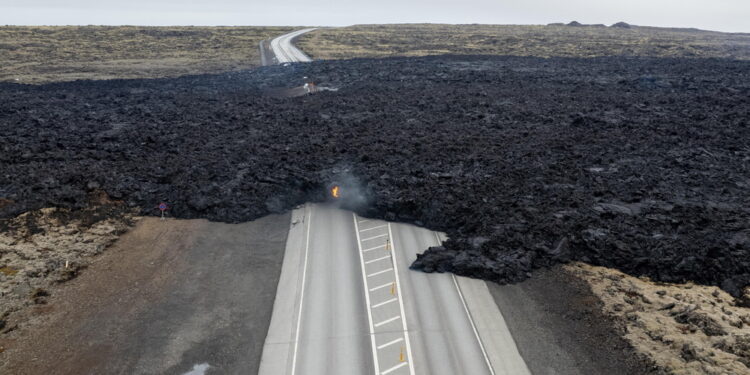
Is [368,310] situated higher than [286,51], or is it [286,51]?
[286,51]

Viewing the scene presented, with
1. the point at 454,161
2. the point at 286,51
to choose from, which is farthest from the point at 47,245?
the point at 286,51

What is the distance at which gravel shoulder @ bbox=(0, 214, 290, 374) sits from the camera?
25.3 meters

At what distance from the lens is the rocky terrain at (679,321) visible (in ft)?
77.0

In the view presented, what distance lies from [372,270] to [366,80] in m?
62.1

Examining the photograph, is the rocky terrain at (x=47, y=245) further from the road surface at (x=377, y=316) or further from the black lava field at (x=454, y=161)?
the road surface at (x=377, y=316)

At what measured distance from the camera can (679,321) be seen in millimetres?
26609

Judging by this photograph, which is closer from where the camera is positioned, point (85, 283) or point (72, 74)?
point (85, 283)

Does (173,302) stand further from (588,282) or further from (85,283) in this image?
(588,282)

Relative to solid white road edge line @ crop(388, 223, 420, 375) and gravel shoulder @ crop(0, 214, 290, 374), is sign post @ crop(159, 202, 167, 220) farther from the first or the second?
solid white road edge line @ crop(388, 223, 420, 375)

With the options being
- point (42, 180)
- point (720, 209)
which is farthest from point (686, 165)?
point (42, 180)

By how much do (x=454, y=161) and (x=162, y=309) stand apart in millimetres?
30723

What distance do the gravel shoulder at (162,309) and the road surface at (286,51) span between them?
8342cm

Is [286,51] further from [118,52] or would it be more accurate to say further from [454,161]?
[454,161]

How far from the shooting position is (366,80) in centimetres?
8975
